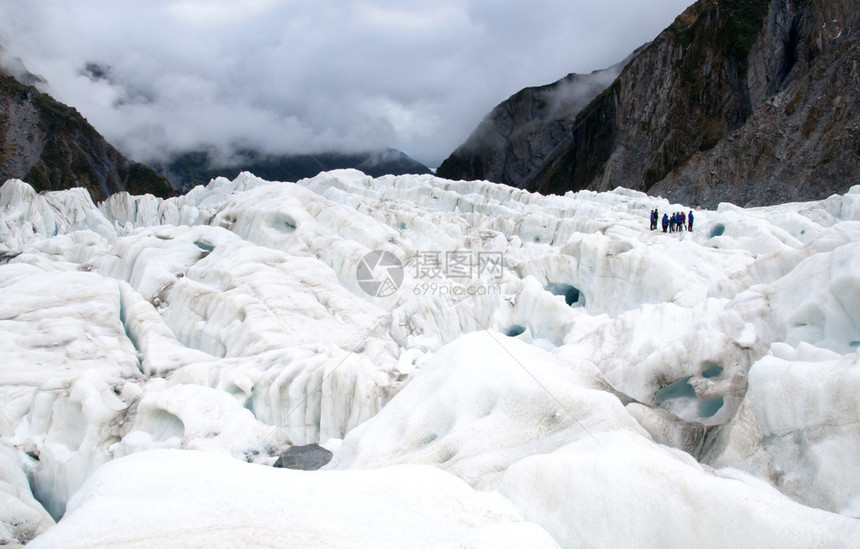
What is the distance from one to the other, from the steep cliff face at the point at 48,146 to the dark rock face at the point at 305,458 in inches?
3187

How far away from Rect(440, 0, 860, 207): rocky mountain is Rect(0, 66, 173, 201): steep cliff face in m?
72.6

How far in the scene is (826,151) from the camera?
3216 centimetres

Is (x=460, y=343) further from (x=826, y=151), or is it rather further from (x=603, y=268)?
(x=826, y=151)

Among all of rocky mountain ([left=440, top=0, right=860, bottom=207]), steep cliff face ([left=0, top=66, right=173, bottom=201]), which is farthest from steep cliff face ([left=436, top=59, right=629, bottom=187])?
steep cliff face ([left=0, top=66, right=173, bottom=201])

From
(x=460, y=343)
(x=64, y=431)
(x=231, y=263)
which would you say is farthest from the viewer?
(x=231, y=263)

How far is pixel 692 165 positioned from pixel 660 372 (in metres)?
45.3

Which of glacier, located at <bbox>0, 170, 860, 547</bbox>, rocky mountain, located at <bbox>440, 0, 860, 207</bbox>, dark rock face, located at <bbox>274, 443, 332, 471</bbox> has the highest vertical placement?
rocky mountain, located at <bbox>440, 0, 860, 207</bbox>

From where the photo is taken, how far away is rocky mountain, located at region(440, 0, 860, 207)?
33188 mm

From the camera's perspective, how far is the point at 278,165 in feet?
269

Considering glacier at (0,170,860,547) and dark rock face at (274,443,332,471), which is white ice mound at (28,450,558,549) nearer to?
glacier at (0,170,860,547)

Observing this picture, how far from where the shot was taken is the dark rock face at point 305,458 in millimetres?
6765

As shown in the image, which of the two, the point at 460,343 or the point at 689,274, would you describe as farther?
the point at 689,274

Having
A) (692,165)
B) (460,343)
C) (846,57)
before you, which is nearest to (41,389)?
Result: (460,343)

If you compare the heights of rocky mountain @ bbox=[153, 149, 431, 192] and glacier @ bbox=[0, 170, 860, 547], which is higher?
rocky mountain @ bbox=[153, 149, 431, 192]
